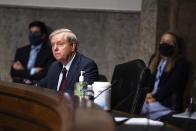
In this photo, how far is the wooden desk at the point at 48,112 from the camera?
106cm

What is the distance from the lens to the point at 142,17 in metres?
5.35

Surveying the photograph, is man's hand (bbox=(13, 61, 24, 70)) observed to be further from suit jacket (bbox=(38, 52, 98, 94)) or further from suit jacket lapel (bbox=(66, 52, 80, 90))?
suit jacket lapel (bbox=(66, 52, 80, 90))

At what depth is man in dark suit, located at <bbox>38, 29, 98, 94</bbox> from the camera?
111 inches

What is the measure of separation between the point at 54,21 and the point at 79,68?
9.35ft

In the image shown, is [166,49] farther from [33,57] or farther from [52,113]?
Answer: [52,113]

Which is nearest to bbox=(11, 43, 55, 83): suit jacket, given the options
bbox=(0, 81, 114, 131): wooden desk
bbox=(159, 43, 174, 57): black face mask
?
bbox=(159, 43, 174, 57): black face mask

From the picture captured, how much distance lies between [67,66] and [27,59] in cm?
239

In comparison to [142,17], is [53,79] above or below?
below

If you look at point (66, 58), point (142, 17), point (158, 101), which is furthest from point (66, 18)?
point (66, 58)

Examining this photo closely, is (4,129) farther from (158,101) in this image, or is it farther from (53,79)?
(158,101)

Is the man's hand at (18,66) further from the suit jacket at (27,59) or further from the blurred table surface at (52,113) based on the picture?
the blurred table surface at (52,113)

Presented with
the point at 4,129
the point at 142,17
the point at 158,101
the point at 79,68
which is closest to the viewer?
the point at 4,129

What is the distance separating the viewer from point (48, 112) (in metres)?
1.46

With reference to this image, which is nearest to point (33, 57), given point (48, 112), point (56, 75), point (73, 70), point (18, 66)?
point (18, 66)
